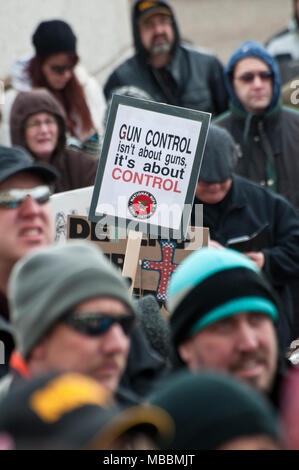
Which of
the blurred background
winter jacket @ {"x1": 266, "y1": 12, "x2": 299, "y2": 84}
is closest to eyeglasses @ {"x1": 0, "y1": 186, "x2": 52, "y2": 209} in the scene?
winter jacket @ {"x1": 266, "y1": 12, "x2": 299, "y2": 84}

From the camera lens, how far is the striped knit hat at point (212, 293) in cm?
321

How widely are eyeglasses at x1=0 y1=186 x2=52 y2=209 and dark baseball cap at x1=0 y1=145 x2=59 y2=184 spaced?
58 millimetres

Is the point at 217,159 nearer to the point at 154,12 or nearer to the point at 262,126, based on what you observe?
the point at 262,126

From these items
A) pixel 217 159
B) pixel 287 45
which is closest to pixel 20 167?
pixel 217 159

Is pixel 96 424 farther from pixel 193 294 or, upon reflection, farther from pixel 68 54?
pixel 68 54

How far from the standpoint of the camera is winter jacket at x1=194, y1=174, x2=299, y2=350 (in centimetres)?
580

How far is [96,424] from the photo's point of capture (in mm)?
2189

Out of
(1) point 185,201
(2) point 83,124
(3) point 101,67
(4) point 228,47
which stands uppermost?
(4) point 228,47

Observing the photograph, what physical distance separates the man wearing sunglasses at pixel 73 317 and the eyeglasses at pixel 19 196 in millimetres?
1019

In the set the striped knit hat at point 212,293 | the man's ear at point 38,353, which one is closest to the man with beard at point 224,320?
the striped knit hat at point 212,293

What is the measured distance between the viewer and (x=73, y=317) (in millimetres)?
2939

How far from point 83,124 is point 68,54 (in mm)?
522
